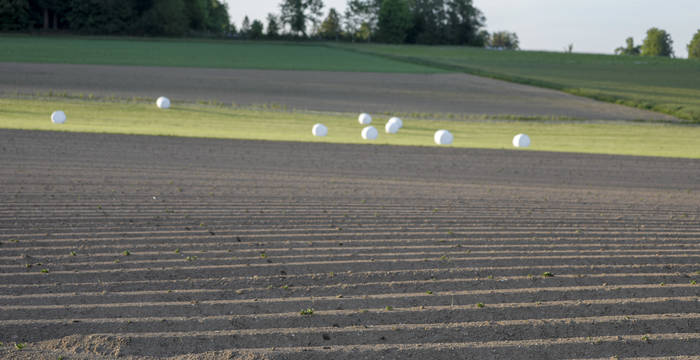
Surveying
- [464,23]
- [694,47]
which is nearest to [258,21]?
[464,23]

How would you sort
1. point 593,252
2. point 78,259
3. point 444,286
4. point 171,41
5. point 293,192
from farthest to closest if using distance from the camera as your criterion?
point 171,41, point 293,192, point 593,252, point 78,259, point 444,286

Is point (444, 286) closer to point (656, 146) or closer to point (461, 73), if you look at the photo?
point (656, 146)

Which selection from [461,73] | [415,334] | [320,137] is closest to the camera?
[415,334]

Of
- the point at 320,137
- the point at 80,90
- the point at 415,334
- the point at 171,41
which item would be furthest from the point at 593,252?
the point at 171,41

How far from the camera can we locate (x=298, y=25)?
106m

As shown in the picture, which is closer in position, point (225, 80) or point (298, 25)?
point (225, 80)

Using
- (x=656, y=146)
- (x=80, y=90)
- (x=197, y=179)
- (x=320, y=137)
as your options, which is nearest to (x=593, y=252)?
(x=197, y=179)

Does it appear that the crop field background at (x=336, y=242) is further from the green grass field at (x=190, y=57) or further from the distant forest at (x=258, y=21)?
the distant forest at (x=258, y=21)

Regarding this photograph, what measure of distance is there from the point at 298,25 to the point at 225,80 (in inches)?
2617

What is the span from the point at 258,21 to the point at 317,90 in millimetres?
66239

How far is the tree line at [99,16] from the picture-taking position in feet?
246

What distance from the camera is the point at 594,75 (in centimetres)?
5497

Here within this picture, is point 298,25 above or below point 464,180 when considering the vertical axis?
above

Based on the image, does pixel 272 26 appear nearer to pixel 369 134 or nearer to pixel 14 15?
pixel 14 15
